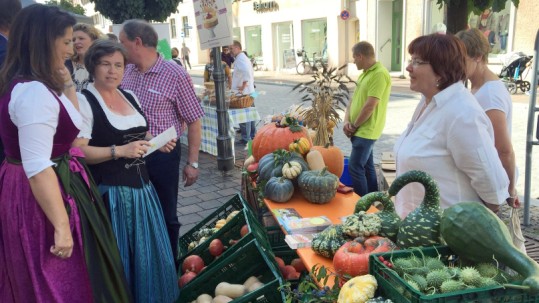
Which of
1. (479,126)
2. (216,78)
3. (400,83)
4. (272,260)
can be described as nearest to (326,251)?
(272,260)

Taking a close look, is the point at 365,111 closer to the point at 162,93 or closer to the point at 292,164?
the point at 292,164

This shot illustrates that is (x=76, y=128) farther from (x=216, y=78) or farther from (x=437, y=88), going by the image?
(x=216, y=78)

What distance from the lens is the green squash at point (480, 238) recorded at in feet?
4.31

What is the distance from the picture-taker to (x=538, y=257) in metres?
3.37

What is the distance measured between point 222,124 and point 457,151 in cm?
486

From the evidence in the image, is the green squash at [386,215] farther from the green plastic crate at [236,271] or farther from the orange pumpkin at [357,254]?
the green plastic crate at [236,271]

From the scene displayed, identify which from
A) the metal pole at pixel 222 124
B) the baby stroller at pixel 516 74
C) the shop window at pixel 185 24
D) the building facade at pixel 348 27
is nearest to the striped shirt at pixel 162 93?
the metal pole at pixel 222 124

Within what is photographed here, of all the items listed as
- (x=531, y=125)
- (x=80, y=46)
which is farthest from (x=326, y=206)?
(x=80, y=46)

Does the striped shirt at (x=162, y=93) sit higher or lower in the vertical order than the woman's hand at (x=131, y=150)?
higher

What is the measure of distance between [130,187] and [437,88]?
177 centimetres

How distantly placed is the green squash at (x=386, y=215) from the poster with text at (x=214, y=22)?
438cm

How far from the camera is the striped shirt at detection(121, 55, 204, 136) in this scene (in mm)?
3018

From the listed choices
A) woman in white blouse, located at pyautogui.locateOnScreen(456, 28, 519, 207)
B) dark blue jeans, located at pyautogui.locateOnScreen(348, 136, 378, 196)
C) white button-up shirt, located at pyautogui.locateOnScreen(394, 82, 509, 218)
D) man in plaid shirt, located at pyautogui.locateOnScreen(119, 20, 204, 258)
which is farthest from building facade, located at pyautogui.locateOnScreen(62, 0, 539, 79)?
white button-up shirt, located at pyautogui.locateOnScreen(394, 82, 509, 218)

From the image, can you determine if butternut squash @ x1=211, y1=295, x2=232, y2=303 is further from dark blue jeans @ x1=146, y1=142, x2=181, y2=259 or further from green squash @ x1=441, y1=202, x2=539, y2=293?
green squash @ x1=441, y1=202, x2=539, y2=293
